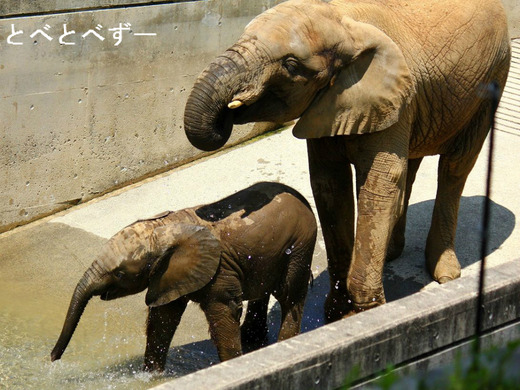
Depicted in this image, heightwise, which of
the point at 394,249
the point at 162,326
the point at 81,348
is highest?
the point at 162,326

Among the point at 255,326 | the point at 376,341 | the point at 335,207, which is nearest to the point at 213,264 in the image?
the point at 255,326

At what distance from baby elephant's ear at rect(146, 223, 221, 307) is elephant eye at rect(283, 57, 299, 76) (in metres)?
1.02

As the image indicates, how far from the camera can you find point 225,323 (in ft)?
20.3

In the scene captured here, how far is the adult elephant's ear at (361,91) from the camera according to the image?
20.4ft

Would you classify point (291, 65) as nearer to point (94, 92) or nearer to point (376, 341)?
point (376, 341)

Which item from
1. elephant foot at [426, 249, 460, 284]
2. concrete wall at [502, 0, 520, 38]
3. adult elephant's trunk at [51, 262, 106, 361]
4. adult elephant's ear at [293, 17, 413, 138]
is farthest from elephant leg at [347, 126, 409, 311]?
concrete wall at [502, 0, 520, 38]

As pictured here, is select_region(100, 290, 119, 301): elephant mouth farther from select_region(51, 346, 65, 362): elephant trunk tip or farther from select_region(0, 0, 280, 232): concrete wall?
select_region(0, 0, 280, 232): concrete wall

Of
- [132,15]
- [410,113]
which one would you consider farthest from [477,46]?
[132,15]

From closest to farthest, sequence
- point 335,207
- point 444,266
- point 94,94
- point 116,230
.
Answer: point 335,207, point 444,266, point 116,230, point 94,94

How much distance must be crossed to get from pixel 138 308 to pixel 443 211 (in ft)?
7.64

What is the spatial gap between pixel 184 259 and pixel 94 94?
12.0 feet

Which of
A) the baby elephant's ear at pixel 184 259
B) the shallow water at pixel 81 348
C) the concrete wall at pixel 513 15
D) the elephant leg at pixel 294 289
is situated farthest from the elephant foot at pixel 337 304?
the concrete wall at pixel 513 15

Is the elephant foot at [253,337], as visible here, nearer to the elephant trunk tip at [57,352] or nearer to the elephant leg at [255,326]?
the elephant leg at [255,326]

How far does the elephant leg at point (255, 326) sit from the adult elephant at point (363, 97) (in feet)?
1.93
